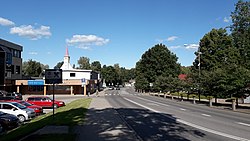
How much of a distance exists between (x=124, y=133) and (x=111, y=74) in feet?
418

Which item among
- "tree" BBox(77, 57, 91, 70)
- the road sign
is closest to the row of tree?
the road sign

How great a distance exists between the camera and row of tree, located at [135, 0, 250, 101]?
30825mm

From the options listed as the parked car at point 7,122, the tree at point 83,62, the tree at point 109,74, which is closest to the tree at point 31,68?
the tree at point 83,62

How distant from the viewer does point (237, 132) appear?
46.5 feet

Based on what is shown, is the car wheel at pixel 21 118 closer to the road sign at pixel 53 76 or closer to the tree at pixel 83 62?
the road sign at pixel 53 76

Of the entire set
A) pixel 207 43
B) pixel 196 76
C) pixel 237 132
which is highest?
pixel 207 43

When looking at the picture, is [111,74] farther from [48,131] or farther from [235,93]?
[48,131]

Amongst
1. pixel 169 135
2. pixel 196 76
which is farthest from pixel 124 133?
pixel 196 76

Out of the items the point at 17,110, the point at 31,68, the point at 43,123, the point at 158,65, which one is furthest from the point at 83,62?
the point at 43,123

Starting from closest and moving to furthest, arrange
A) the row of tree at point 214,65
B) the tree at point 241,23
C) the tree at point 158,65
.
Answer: the row of tree at point 214,65 → the tree at point 241,23 → the tree at point 158,65

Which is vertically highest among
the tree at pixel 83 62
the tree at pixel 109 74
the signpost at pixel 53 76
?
the tree at pixel 83 62

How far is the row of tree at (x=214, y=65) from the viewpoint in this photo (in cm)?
3083

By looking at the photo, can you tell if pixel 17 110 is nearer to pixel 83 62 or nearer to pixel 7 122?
pixel 7 122

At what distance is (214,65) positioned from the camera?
6081 cm
